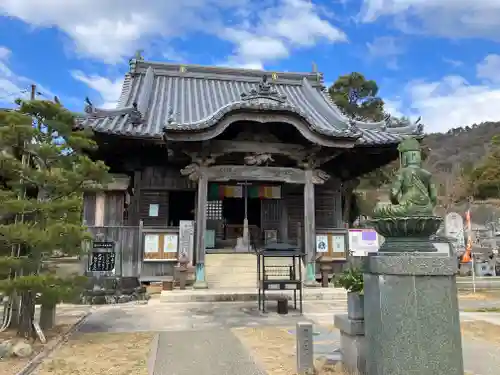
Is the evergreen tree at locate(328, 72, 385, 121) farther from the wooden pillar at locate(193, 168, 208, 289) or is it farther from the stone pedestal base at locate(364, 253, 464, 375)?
the stone pedestal base at locate(364, 253, 464, 375)

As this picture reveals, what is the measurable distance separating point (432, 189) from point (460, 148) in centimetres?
7684

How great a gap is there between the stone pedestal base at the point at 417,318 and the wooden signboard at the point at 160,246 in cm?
913

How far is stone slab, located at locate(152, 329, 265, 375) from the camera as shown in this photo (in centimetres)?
488

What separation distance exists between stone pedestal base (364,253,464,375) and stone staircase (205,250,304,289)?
8282 millimetres

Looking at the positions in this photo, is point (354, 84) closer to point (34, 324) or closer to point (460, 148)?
point (34, 324)

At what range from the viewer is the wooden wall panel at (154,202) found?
14.2 meters

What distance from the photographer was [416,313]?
381 cm

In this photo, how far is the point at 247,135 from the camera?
13195mm

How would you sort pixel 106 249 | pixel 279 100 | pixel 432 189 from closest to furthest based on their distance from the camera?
pixel 432 189
pixel 106 249
pixel 279 100

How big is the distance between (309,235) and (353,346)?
316 inches

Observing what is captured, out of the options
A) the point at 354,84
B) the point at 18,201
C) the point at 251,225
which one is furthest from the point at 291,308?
the point at 354,84

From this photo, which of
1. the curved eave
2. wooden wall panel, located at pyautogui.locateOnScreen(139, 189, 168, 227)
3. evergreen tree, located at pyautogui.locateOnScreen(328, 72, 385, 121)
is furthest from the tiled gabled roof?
evergreen tree, located at pyautogui.locateOnScreen(328, 72, 385, 121)

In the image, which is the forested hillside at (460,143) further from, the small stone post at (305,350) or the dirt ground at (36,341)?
the small stone post at (305,350)

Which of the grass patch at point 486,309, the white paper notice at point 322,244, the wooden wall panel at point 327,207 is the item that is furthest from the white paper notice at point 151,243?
the grass patch at point 486,309
